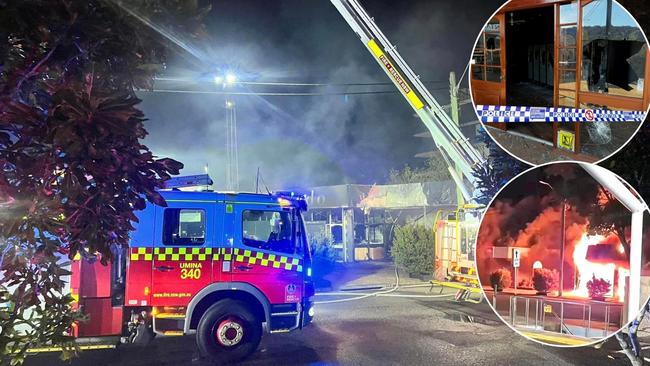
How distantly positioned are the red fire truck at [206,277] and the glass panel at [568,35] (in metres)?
Result: 4.65

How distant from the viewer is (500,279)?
214 centimetres

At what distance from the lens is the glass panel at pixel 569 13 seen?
213cm

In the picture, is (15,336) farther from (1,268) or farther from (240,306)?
(240,306)

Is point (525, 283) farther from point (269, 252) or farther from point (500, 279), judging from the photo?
point (269, 252)

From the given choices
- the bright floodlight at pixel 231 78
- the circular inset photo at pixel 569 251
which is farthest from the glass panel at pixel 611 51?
the bright floodlight at pixel 231 78

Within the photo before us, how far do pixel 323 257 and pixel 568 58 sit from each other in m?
13.3

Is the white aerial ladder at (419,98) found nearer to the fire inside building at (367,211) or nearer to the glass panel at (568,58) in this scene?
the glass panel at (568,58)

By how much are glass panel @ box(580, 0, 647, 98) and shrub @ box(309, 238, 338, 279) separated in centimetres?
1219

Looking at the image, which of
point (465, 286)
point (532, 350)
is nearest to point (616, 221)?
point (532, 350)

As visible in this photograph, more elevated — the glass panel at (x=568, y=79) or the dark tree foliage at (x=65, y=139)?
the glass panel at (x=568, y=79)

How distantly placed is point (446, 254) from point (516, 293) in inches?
335

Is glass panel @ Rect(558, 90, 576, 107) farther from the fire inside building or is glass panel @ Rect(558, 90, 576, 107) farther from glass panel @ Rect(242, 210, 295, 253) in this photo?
the fire inside building

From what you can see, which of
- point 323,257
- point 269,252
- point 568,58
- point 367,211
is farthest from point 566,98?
point 367,211

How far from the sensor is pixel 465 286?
9258 mm
